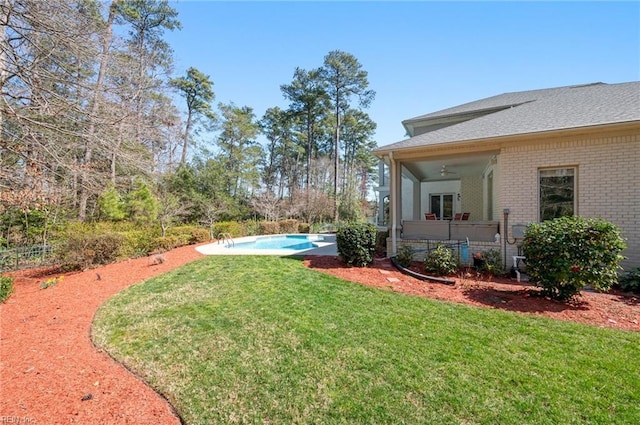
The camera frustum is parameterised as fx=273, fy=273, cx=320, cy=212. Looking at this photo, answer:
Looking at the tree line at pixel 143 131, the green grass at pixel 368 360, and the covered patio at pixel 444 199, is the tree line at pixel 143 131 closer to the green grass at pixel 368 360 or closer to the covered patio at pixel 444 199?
the green grass at pixel 368 360

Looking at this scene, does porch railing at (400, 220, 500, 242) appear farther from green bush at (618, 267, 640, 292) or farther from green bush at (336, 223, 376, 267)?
green bush at (618, 267, 640, 292)

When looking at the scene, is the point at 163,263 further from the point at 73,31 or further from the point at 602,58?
the point at 602,58

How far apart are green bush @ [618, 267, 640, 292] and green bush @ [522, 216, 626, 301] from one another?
1.76 m

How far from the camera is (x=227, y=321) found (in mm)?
4551

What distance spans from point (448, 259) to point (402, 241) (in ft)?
7.44

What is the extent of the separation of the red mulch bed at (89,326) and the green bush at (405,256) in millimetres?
461

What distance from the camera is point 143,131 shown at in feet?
28.7

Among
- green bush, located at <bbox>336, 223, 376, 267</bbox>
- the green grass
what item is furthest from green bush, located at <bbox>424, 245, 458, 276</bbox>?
the green grass

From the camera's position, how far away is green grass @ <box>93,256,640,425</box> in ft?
8.41

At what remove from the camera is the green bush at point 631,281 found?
234 inches

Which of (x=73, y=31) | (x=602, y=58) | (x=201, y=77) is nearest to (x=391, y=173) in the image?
(x=73, y=31)

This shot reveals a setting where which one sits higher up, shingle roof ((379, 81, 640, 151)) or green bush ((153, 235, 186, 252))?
shingle roof ((379, 81, 640, 151))

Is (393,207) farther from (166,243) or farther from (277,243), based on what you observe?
(166,243)

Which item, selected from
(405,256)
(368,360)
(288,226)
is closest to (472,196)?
(405,256)
